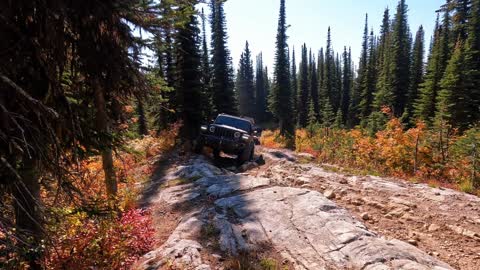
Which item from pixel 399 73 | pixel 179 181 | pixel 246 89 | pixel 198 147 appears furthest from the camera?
pixel 246 89

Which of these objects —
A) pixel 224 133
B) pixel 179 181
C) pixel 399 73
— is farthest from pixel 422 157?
pixel 399 73

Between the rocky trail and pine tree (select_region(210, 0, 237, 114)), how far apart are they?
21478 millimetres

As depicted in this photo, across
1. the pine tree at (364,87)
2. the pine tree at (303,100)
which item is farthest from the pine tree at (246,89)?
the pine tree at (364,87)

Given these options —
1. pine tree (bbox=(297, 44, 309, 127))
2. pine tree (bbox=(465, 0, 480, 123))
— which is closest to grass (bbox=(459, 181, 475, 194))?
pine tree (bbox=(465, 0, 480, 123))

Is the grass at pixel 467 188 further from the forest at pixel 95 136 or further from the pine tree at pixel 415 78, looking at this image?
the pine tree at pixel 415 78

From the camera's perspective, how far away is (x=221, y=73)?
102ft

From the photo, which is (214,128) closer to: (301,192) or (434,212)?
(301,192)

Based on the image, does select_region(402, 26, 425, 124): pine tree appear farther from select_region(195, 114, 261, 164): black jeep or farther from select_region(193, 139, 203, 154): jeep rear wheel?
select_region(193, 139, 203, 154): jeep rear wheel

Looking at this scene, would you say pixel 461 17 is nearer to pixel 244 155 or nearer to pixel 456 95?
pixel 456 95

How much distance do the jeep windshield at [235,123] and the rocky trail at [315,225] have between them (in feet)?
17.5

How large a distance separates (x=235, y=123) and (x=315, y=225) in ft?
30.1

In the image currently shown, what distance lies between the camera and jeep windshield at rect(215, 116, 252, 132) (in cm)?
1442

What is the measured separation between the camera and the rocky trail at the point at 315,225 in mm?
4816

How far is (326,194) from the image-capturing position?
7.86 m
